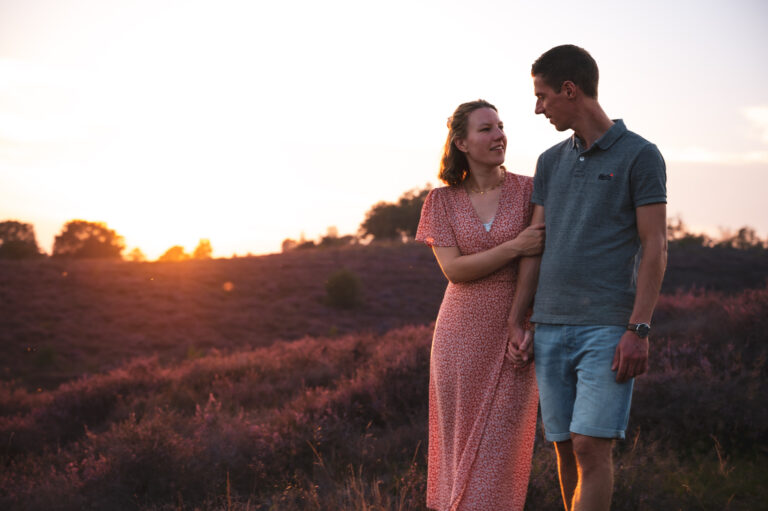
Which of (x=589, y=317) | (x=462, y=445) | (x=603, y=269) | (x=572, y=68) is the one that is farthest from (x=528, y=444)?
(x=572, y=68)

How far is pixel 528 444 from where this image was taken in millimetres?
2803

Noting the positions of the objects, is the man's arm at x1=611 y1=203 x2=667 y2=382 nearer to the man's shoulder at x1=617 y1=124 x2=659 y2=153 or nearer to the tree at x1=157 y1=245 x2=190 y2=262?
the man's shoulder at x1=617 y1=124 x2=659 y2=153

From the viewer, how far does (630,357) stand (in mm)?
2160

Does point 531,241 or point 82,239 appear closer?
point 531,241

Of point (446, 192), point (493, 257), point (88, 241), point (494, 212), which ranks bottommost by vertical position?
point (493, 257)

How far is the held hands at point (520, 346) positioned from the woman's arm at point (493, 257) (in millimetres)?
321

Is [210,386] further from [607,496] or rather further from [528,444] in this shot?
[607,496]

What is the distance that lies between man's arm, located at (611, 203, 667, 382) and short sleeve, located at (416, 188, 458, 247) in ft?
3.34

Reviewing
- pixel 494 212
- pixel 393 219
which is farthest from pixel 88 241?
pixel 494 212

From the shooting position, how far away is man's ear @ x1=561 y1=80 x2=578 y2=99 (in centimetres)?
240

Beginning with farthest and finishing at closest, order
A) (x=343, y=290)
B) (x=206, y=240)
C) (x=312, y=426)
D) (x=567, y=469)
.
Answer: (x=206, y=240)
(x=343, y=290)
(x=312, y=426)
(x=567, y=469)

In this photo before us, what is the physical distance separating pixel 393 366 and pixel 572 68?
4942 millimetres

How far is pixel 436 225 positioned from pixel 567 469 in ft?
4.49

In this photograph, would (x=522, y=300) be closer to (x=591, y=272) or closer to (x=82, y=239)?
(x=591, y=272)
